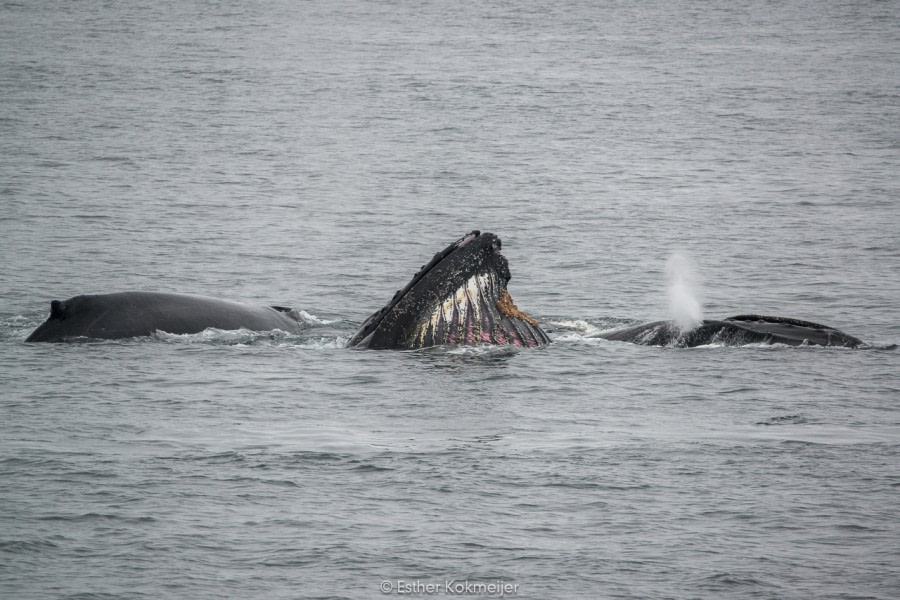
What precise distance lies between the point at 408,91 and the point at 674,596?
211 feet

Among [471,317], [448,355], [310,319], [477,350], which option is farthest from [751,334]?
[310,319]

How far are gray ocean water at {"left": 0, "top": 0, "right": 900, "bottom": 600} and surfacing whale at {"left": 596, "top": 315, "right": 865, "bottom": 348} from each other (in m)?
0.42

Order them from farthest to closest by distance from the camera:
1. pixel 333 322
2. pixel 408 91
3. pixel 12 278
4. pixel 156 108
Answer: pixel 408 91
pixel 156 108
pixel 12 278
pixel 333 322

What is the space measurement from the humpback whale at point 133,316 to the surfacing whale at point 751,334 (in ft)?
21.7

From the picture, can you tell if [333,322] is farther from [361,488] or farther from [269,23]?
[269,23]

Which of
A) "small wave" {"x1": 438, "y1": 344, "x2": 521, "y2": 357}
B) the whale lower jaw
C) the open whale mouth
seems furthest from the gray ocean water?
the open whale mouth

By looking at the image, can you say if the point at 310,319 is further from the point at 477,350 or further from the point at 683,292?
the point at 683,292

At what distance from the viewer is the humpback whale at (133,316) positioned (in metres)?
21.1

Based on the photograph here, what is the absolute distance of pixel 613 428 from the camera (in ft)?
57.6

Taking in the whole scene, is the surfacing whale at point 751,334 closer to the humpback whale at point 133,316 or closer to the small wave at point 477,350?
the small wave at point 477,350

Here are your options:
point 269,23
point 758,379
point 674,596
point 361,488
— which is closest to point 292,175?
point 758,379

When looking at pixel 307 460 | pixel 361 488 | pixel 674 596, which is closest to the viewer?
pixel 674 596

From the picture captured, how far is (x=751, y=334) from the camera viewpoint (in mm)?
22031

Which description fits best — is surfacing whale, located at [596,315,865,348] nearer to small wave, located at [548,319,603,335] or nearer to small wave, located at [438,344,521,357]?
small wave, located at [548,319,603,335]
